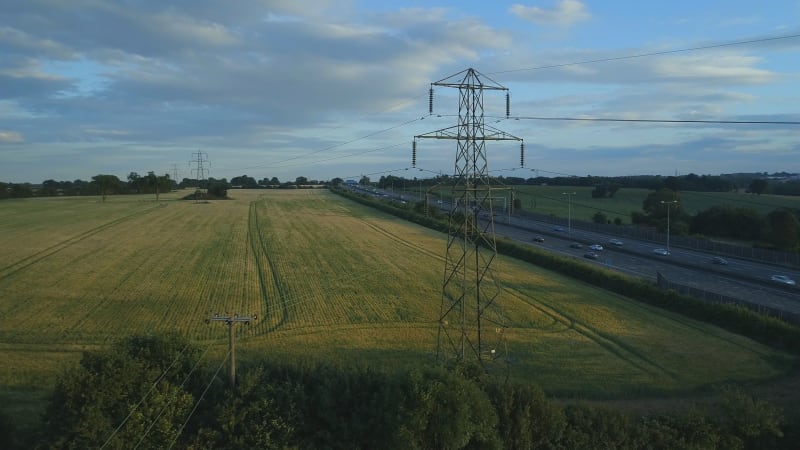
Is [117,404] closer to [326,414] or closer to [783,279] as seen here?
[326,414]

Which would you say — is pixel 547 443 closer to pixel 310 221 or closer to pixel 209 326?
pixel 209 326

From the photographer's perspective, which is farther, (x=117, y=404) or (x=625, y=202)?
(x=625, y=202)

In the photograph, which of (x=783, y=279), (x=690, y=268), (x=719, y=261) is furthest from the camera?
(x=719, y=261)

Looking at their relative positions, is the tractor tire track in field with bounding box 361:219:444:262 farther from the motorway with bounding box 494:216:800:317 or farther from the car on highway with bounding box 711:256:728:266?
the car on highway with bounding box 711:256:728:266

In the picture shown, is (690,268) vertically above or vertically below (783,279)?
below

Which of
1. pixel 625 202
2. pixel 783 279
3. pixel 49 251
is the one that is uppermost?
pixel 625 202

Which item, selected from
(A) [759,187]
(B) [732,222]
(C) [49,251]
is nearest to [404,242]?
(C) [49,251]

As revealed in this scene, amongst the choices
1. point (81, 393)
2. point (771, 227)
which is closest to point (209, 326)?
point (81, 393)
